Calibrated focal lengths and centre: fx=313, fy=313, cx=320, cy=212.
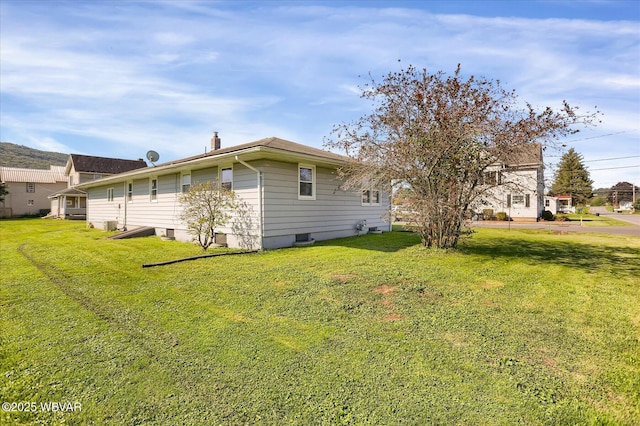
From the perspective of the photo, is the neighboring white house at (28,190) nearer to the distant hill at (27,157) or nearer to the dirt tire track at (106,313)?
the distant hill at (27,157)

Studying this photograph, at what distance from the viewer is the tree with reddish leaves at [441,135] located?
7551 mm

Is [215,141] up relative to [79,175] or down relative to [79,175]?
down

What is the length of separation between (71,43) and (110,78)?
150 cm

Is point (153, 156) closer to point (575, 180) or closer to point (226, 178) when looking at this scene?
point (226, 178)

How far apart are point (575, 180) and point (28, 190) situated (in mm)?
70703

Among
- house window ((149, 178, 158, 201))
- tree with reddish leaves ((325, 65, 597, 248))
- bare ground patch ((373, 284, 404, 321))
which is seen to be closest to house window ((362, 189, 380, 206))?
tree with reddish leaves ((325, 65, 597, 248))

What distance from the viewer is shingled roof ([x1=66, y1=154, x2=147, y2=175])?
3369 cm

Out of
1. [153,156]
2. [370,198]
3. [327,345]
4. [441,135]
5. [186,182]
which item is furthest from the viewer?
[153,156]

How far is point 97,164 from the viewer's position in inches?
1375

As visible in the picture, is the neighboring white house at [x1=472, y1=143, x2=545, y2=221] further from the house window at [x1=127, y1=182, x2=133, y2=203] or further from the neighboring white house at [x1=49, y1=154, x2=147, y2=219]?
the neighboring white house at [x1=49, y1=154, x2=147, y2=219]

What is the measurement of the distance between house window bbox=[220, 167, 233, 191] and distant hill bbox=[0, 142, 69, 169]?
72651 mm

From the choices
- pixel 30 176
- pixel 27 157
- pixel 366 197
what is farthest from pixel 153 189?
pixel 27 157

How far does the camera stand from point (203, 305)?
→ 16.3 ft

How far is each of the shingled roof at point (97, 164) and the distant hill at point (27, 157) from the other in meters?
39.6
